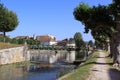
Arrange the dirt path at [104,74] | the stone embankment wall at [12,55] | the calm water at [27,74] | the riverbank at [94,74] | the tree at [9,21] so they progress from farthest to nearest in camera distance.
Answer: the tree at [9,21], the stone embankment wall at [12,55], the calm water at [27,74], the dirt path at [104,74], the riverbank at [94,74]

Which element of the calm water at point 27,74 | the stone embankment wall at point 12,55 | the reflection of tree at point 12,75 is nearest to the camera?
the reflection of tree at point 12,75

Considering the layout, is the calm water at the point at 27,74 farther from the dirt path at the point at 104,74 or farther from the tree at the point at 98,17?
the dirt path at the point at 104,74

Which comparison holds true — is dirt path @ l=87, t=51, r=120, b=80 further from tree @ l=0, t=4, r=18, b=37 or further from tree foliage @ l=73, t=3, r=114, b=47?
tree @ l=0, t=4, r=18, b=37

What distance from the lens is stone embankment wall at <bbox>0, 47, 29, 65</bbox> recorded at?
6581 cm

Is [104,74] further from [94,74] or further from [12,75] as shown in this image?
[12,75]

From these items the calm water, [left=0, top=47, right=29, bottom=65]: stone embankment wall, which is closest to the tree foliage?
the calm water

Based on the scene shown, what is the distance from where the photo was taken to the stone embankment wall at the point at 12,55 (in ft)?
216

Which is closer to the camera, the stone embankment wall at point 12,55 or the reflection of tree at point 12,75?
the reflection of tree at point 12,75

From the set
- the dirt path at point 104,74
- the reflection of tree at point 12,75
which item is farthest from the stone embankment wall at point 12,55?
the dirt path at point 104,74

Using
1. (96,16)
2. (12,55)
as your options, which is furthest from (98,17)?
(12,55)

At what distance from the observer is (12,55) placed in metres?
71.6

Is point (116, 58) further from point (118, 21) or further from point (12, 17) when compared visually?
point (12, 17)

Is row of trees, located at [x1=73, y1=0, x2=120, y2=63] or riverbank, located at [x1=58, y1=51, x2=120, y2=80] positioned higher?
row of trees, located at [x1=73, y1=0, x2=120, y2=63]

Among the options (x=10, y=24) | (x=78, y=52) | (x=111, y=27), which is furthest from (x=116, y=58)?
(x=78, y=52)
